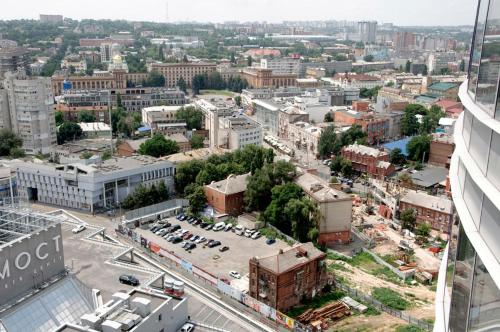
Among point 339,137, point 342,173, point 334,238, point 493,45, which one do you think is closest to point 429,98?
point 339,137

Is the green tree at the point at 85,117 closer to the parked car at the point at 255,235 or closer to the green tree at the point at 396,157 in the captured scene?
the green tree at the point at 396,157

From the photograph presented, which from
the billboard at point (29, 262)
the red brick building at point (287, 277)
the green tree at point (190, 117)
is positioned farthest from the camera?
the green tree at point (190, 117)

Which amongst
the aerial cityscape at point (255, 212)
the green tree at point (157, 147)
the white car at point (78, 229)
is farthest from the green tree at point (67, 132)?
the white car at point (78, 229)

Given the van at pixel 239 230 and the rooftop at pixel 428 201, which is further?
the rooftop at pixel 428 201

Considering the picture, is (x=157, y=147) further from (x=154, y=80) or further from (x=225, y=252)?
(x=154, y=80)

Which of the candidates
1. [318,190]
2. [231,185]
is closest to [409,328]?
[318,190]
